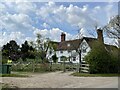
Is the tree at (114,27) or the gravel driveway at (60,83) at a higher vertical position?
the tree at (114,27)

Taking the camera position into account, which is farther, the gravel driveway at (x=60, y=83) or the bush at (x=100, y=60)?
the bush at (x=100, y=60)

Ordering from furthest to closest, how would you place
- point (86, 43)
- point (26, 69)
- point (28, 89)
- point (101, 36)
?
point (86, 43) → point (101, 36) → point (26, 69) → point (28, 89)

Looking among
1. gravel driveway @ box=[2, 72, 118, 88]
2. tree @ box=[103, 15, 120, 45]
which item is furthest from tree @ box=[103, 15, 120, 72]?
gravel driveway @ box=[2, 72, 118, 88]

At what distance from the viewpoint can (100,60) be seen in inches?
1085

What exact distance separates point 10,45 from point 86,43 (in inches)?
1031

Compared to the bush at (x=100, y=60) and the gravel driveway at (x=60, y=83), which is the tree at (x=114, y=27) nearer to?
the bush at (x=100, y=60)

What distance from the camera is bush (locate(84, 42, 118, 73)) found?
27.4m

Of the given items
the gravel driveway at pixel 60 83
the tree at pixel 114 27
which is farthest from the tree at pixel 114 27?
the gravel driveway at pixel 60 83

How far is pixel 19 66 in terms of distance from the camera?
111ft

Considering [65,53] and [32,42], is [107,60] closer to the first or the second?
[32,42]

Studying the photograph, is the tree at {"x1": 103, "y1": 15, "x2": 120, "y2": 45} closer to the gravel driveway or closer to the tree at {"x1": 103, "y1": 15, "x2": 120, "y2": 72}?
the tree at {"x1": 103, "y1": 15, "x2": 120, "y2": 72}

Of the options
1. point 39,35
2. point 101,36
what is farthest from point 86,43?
point 101,36

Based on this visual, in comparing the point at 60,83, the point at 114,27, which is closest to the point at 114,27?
the point at 114,27

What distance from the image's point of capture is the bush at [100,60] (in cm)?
2739
